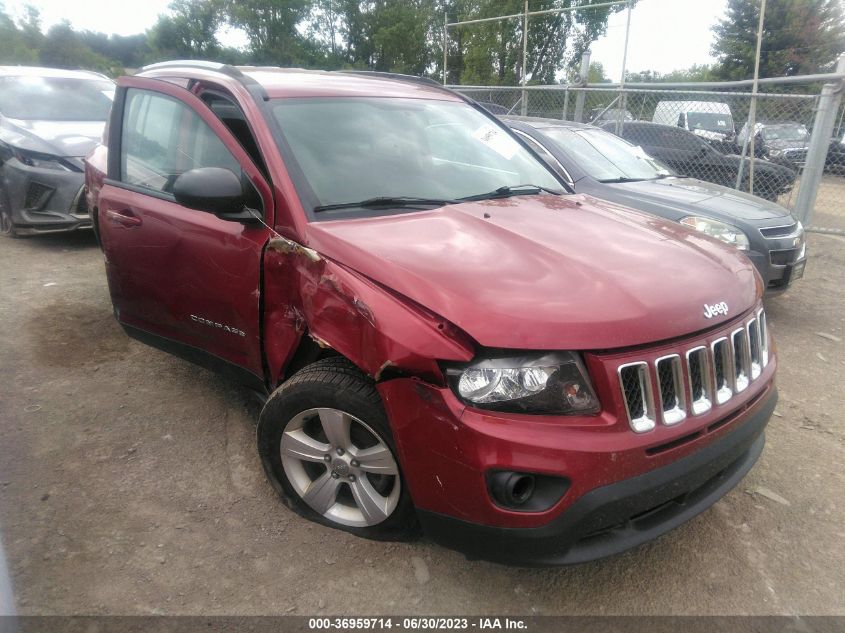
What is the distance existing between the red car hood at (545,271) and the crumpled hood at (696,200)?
261 cm

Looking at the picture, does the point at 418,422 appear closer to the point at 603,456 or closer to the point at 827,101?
the point at 603,456

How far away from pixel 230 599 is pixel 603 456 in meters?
1.39

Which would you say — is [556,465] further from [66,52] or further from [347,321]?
[66,52]

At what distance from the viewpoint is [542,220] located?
2588 mm

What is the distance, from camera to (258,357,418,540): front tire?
2152 mm

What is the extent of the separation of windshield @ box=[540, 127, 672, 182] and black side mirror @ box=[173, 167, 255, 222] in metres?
3.91

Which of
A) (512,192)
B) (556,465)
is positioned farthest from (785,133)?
(556,465)

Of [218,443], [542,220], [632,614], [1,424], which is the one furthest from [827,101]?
[1,424]

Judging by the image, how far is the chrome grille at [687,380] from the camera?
1.89m

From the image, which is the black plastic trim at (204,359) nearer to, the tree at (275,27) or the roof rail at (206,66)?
the roof rail at (206,66)

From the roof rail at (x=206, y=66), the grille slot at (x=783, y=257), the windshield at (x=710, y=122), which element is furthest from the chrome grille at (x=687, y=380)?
the windshield at (x=710, y=122)

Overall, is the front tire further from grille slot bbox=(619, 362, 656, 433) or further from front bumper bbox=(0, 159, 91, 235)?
front bumper bbox=(0, 159, 91, 235)

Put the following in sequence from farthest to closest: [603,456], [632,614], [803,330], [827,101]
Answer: [827,101]
[803,330]
[632,614]
[603,456]

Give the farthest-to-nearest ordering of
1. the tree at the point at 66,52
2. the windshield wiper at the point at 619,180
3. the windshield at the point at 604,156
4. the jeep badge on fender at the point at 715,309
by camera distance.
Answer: the tree at the point at 66,52, the windshield at the point at 604,156, the windshield wiper at the point at 619,180, the jeep badge on fender at the point at 715,309
